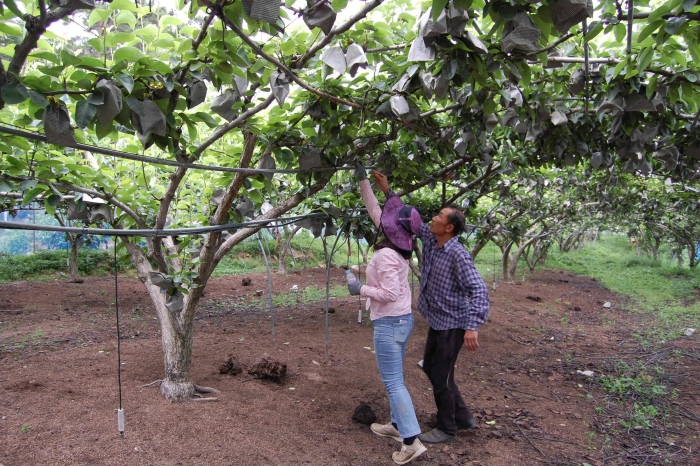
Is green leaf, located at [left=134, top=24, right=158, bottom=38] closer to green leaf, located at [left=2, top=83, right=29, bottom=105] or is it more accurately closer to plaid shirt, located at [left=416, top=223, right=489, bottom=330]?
green leaf, located at [left=2, top=83, right=29, bottom=105]

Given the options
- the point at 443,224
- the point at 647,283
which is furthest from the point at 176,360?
the point at 647,283

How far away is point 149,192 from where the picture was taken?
3410mm

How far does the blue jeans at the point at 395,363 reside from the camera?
2904 millimetres

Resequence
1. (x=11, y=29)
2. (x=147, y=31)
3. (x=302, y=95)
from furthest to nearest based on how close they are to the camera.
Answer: (x=302, y=95) < (x=147, y=31) < (x=11, y=29)

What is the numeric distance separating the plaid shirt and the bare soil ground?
2.99 feet

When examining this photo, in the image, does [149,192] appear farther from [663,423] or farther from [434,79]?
[663,423]

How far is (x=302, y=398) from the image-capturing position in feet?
13.0

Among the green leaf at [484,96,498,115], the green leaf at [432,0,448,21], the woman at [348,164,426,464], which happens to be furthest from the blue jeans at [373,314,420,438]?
the green leaf at [432,0,448,21]

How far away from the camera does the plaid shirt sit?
3016 millimetres

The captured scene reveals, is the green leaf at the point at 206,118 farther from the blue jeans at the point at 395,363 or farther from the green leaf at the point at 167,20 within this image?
the blue jeans at the point at 395,363

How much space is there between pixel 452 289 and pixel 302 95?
4.98 feet

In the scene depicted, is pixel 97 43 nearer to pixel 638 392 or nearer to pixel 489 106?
pixel 489 106

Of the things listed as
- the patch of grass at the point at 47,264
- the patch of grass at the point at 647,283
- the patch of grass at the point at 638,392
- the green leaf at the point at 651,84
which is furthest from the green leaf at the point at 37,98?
the patch of grass at the point at 47,264

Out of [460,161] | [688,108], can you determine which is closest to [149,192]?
[460,161]
